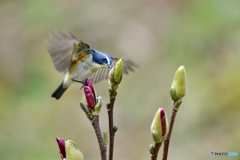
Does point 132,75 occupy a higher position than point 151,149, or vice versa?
point 132,75

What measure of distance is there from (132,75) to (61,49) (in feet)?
7.10

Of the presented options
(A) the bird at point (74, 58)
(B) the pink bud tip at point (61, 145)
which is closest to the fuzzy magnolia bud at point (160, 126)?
(B) the pink bud tip at point (61, 145)

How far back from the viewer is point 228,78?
3340mm

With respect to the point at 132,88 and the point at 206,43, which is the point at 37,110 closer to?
the point at 132,88

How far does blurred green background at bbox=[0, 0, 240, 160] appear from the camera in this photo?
10.8 feet

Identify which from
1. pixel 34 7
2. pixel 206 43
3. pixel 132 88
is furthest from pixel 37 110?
pixel 206 43

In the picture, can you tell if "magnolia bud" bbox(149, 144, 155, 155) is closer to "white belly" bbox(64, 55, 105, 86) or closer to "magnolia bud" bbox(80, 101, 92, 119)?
"magnolia bud" bbox(80, 101, 92, 119)

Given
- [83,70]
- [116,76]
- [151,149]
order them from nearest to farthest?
[151,149]
[116,76]
[83,70]

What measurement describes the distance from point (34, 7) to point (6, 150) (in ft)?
5.87

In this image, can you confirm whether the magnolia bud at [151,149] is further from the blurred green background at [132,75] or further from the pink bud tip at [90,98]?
the blurred green background at [132,75]

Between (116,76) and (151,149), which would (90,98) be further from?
(151,149)

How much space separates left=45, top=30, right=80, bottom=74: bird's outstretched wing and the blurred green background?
144 cm

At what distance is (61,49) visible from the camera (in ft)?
6.27

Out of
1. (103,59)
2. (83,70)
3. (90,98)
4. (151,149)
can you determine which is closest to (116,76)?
(90,98)
